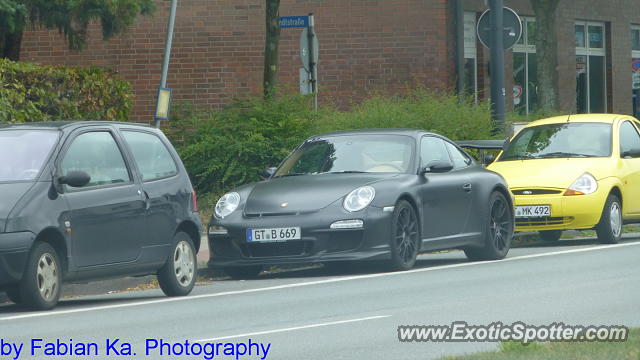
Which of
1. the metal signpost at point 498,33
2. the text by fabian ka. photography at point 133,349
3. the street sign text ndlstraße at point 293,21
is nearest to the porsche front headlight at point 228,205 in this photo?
the text by fabian ka. photography at point 133,349

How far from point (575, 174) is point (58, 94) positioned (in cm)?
647

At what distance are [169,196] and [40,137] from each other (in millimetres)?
1413

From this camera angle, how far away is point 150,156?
12.8 meters

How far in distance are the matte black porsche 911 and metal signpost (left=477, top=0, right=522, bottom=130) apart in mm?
5785

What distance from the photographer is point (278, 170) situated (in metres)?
15.2

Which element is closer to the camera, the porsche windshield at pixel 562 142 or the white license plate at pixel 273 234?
the white license plate at pixel 273 234

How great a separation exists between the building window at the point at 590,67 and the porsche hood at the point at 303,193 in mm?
22930

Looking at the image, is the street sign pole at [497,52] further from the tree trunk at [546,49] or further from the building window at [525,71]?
the building window at [525,71]

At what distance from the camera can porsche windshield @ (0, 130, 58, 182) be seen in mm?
11414

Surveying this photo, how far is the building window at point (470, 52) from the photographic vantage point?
31.6 m

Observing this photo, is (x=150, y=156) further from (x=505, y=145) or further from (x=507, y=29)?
(x=507, y=29)

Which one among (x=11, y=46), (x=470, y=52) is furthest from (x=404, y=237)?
(x=470, y=52)

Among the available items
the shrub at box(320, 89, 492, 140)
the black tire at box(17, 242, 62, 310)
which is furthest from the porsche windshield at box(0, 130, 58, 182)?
the shrub at box(320, 89, 492, 140)

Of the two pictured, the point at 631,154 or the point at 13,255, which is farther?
the point at 631,154
